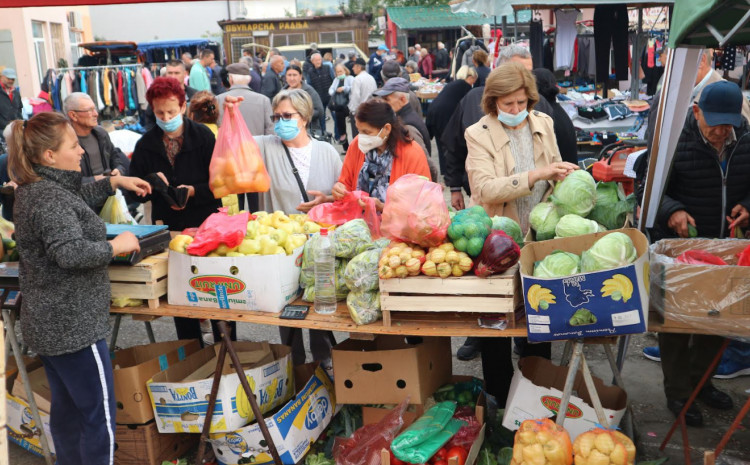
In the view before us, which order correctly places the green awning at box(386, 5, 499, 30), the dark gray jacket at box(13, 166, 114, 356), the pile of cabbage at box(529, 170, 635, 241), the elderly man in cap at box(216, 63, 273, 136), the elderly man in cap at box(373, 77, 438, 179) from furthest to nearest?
the green awning at box(386, 5, 499, 30), the elderly man in cap at box(216, 63, 273, 136), the elderly man in cap at box(373, 77, 438, 179), the pile of cabbage at box(529, 170, 635, 241), the dark gray jacket at box(13, 166, 114, 356)

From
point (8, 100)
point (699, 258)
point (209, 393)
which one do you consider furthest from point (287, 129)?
point (8, 100)

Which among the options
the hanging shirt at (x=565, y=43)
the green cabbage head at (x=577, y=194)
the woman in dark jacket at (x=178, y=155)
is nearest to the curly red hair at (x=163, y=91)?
the woman in dark jacket at (x=178, y=155)

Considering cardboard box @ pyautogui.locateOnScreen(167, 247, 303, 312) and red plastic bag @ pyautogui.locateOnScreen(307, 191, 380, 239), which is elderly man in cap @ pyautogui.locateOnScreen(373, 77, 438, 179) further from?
cardboard box @ pyautogui.locateOnScreen(167, 247, 303, 312)

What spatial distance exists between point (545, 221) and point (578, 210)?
0.54ft

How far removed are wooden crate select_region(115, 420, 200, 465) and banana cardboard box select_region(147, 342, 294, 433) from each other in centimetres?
8

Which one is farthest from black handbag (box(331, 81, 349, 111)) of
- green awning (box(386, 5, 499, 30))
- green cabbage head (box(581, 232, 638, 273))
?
green awning (box(386, 5, 499, 30))

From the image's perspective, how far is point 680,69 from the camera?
3.46m

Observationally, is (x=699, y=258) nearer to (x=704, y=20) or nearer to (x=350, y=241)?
(x=704, y=20)

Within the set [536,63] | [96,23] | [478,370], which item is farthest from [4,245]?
[96,23]

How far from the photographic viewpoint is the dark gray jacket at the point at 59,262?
3.07 meters

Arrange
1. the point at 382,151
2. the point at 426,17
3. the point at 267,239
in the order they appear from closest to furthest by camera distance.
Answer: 1. the point at 267,239
2. the point at 382,151
3. the point at 426,17

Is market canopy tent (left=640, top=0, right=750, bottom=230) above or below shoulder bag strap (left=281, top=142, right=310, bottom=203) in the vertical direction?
above

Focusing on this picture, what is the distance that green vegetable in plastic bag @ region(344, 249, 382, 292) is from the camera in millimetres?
3311

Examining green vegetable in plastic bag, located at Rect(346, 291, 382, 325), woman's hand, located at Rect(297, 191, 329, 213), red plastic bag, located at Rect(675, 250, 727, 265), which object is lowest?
green vegetable in plastic bag, located at Rect(346, 291, 382, 325)
